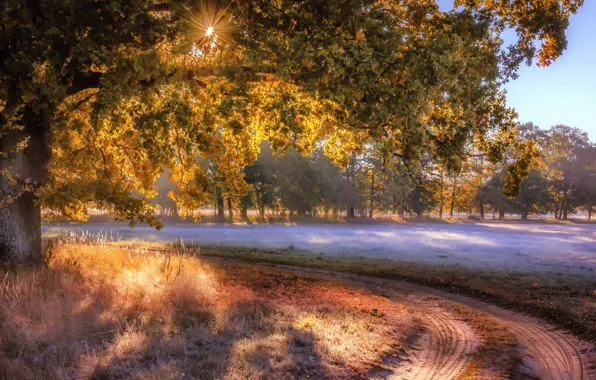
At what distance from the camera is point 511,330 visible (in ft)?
33.6

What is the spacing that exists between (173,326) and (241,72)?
18.7 feet

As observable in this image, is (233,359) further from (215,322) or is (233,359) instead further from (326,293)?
(326,293)

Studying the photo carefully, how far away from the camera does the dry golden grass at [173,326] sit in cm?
643

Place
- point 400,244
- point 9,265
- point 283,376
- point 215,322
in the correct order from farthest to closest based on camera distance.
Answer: point 400,244 < point 9,265 < point 215,322 < point 283,376

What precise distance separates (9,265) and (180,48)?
271 inches

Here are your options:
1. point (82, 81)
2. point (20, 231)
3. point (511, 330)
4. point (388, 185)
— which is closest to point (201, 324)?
point (20, 231)

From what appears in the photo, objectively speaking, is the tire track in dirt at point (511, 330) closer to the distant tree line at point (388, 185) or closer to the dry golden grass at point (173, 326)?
the dry golden grass at point (173, 326)

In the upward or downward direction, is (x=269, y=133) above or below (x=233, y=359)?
above

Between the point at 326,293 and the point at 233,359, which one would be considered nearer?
the point at 233,359

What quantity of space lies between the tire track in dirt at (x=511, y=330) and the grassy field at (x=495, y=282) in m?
0.62

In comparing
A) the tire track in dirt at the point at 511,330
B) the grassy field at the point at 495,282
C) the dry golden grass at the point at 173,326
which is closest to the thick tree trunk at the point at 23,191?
the dry golden grass at the point at 173,326

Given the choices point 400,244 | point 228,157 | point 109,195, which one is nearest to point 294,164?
point 400,244

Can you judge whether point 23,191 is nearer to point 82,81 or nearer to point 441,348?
point 82,81

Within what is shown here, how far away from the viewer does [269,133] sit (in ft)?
48.0
